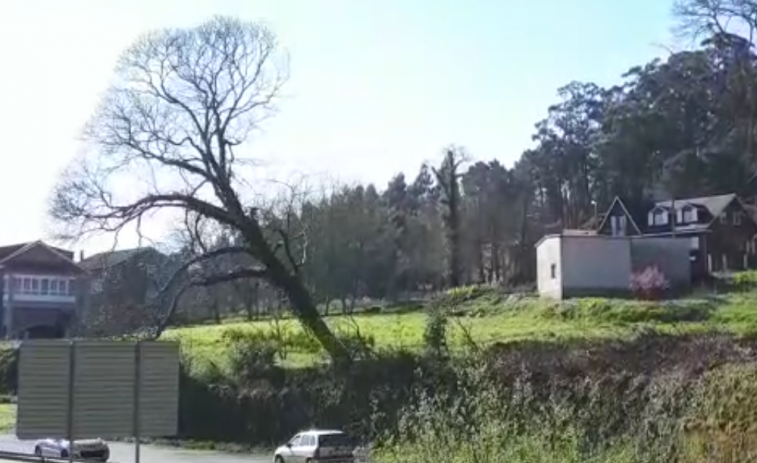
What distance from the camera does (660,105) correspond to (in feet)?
296

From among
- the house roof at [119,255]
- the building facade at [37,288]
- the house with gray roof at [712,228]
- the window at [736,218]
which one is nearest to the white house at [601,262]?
the house with gray roof at [712,228]

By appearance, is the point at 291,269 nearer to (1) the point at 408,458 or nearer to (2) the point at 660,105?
(1) the point at 408,458

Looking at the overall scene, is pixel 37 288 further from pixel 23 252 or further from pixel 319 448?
pixel 319 448

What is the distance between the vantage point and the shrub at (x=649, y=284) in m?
60.2

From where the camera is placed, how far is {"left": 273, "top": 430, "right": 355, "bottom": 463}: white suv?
35750 mm

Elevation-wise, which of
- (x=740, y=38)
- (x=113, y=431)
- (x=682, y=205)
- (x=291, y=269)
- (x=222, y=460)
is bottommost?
(x=222, y=460)

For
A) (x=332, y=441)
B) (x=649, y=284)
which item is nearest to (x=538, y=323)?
(x=649, y=284)

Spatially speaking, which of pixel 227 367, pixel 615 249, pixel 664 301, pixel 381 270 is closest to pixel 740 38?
pixel 615 249

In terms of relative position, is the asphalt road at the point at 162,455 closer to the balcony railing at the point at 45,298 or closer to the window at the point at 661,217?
the balcony railing at the point at 45,298

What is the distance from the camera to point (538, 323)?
5250 centimetres

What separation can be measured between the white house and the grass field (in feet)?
10.8

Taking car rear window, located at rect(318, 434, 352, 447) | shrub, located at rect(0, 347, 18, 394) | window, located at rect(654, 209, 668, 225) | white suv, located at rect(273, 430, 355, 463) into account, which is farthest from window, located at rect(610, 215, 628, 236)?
car rear window, located at rect(318, 434, 352, 447)

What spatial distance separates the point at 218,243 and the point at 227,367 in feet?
21.9

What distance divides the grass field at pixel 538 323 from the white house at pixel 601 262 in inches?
130
